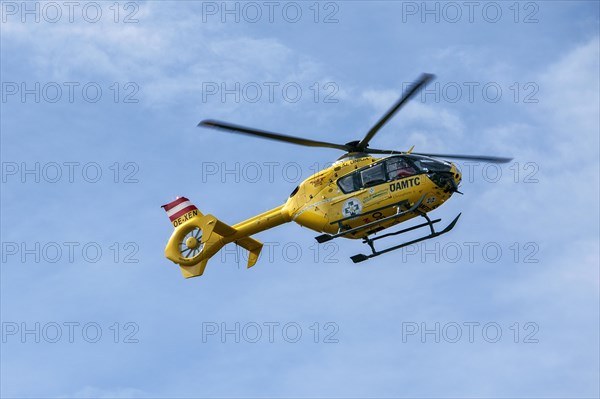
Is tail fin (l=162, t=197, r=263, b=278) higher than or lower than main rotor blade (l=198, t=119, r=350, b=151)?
lower

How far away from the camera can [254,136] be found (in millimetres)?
34438

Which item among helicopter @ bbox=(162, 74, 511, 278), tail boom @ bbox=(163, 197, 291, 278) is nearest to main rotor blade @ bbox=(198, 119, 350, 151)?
helicopter @ bbox=(162, 74, 511, 278)

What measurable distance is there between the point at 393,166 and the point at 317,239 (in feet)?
11.7

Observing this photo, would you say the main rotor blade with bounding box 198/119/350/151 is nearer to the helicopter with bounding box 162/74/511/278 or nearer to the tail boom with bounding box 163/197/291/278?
the helicopter with bounding box 162/74/511/278

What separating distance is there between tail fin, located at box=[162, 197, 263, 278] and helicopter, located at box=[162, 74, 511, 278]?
2.5 inches

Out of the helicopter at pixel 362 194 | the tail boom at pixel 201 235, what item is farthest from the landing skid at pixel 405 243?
the tail boom at pixel 201 235

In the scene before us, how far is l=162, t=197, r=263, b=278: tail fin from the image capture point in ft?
127

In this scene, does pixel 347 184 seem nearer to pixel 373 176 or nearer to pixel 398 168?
pixel 373 176

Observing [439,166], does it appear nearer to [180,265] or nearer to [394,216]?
[394,216]

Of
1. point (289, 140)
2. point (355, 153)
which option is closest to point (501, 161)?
point (355, 153)

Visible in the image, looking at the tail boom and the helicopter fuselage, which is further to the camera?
the tail boom

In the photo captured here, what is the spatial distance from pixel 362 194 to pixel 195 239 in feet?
24.1

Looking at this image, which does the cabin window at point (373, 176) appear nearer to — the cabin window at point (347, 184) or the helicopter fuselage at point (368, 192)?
the helicopter fuselage at point (368, 192)

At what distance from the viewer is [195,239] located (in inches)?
1539
